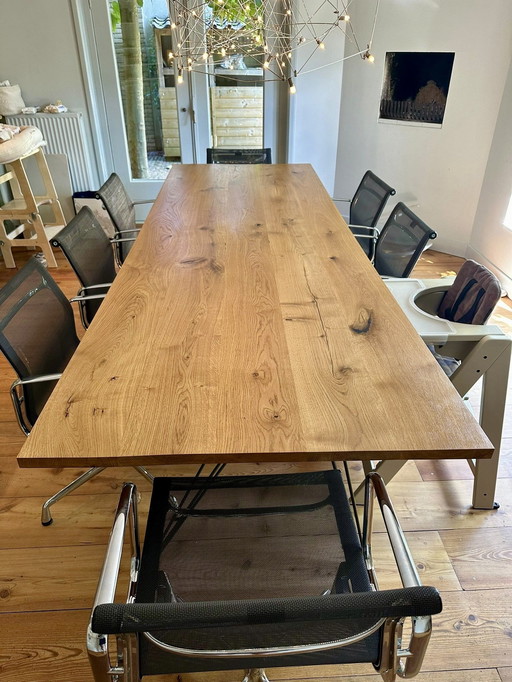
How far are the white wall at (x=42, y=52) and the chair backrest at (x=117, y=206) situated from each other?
184cm

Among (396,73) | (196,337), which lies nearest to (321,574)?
(196,337)

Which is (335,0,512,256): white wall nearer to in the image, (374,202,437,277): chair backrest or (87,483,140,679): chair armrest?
(374,202,437,277): chair backrest

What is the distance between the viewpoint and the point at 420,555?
1637mm

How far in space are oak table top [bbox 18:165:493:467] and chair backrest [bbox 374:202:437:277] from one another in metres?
0.30

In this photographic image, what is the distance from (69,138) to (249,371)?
3.69m

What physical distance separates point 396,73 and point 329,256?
2.73 meters

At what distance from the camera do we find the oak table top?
98 cm

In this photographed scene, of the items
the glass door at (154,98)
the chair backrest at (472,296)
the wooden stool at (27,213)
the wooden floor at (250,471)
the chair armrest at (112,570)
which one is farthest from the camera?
the glass door at (154,98)

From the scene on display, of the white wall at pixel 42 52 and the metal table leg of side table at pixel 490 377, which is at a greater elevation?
the white wall at pixel 42 52

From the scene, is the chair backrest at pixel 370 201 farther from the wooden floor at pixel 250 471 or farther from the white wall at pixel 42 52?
the white wall at pixel 42 52

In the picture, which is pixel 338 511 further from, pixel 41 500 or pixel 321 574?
pixel 41 500

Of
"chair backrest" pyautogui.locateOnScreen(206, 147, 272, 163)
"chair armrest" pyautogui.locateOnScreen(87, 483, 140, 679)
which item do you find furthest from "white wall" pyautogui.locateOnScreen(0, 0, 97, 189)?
"chair armrest" pyautogui.locateOnScreen(87, 483, 140, 679)

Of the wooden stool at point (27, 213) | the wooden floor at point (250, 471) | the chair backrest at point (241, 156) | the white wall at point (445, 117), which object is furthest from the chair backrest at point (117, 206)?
the white wall at point (445, 117)

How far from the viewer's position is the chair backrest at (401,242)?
6.59 ft
